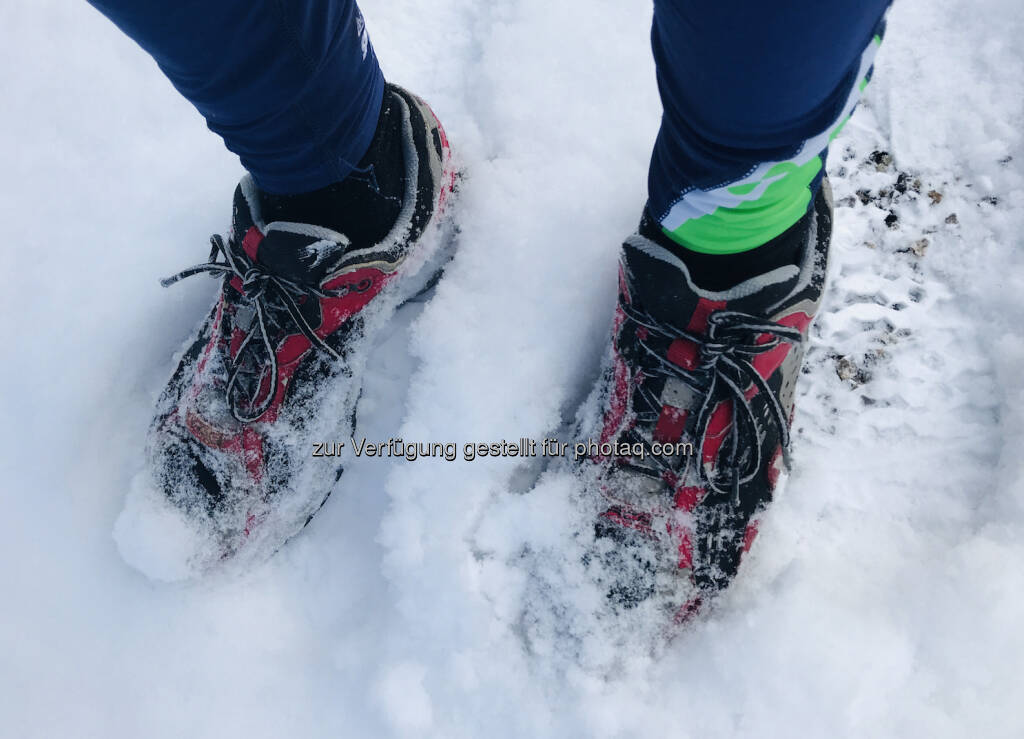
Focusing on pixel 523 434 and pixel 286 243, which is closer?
pixel 286 243

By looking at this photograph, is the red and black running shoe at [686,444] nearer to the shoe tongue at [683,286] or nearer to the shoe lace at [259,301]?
the shoe tongue at [683,286]

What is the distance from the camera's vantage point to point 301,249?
871 mm

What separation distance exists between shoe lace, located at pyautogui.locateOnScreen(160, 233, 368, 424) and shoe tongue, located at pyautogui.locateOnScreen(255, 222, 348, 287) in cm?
4

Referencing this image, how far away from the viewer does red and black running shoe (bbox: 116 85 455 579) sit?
957 mm

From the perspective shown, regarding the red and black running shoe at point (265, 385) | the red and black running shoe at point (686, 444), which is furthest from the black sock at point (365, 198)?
the red and black running shoe at point (686, 444)

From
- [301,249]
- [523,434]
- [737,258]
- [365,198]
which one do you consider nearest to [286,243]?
[301,249]

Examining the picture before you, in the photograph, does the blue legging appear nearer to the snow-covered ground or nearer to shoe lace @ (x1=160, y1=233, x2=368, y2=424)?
shoe lace @ (x1=160, y1=233, x2=368, y2=424)

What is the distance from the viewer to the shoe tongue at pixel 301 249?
868 millimetres

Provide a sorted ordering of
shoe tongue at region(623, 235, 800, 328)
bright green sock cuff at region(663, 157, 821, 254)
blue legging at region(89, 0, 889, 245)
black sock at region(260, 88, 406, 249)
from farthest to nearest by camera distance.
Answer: black sock at region(260, 88, 406, 249) → shoe tongue at region(623, 235, 800, 328) → bright green sock cuff at region(663, 157, 821, 254) → blue legging at region(89, 0, 889, 245)

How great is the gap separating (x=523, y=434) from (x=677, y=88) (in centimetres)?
58

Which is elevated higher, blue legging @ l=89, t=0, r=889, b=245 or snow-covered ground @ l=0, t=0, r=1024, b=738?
blue legging @ l=89, t=0, r=889, b=245

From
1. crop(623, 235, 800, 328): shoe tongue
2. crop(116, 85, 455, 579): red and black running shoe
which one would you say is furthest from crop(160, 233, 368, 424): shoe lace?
crop(623, 235, 800, 328): shoe tongue

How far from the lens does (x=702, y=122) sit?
57 cm

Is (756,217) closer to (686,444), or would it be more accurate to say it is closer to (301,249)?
(686,444)
